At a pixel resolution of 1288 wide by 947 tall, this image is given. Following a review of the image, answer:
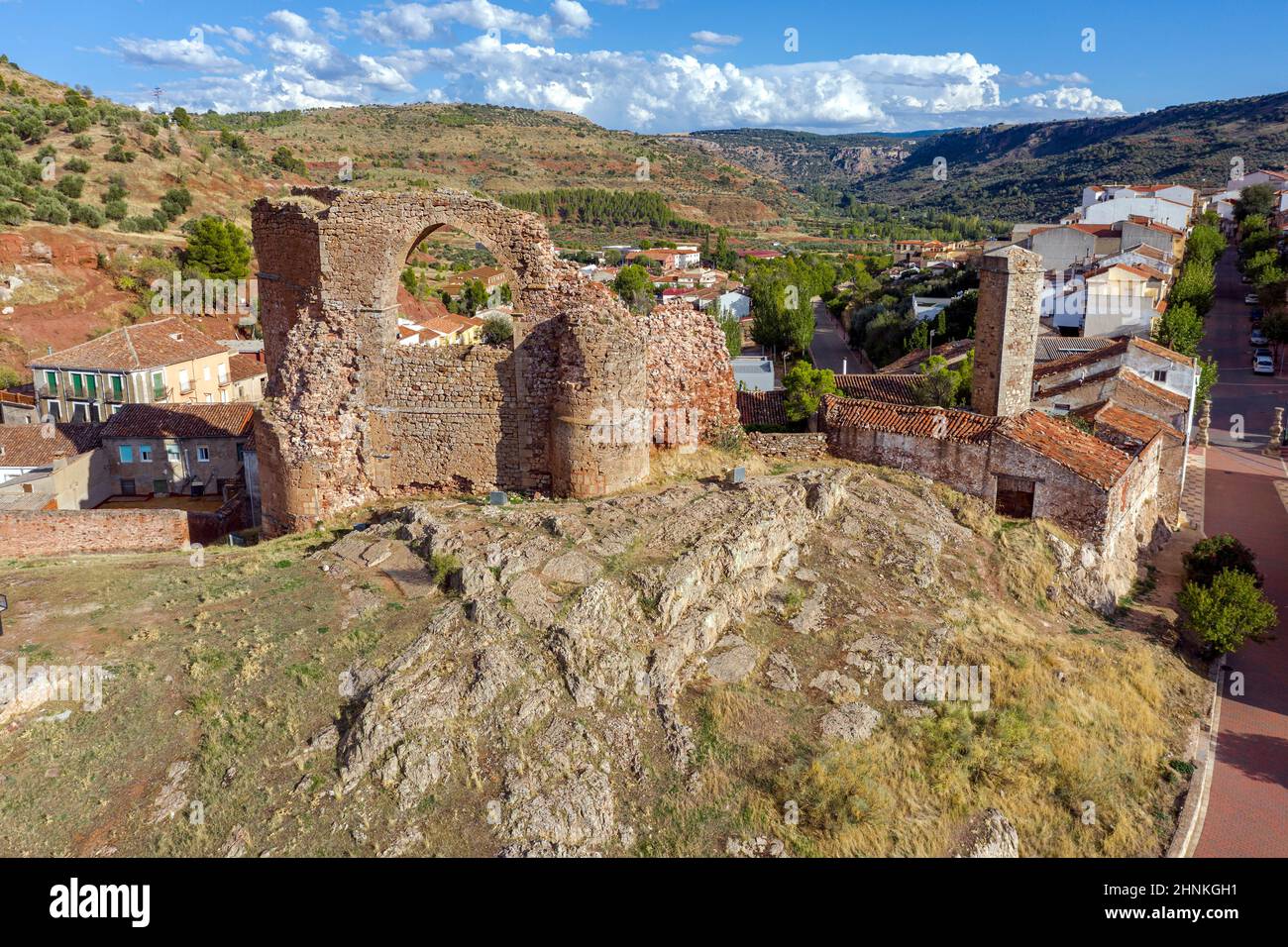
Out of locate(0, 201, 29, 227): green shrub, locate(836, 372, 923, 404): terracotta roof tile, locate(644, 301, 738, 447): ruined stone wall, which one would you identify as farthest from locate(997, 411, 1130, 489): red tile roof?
locate(0, 201, 29, 227): green shrub

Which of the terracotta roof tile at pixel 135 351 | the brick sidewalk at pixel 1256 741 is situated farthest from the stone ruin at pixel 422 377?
the terracotta roof tile at pixel 135 351

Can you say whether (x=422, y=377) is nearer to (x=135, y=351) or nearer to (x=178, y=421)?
(x=178, y=421)

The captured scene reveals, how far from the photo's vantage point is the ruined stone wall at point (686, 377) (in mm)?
15320

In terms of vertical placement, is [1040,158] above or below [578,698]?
above

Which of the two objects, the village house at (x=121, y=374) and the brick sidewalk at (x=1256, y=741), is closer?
the brick sidewalk at (x=1256, y=741)

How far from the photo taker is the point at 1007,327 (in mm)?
17125

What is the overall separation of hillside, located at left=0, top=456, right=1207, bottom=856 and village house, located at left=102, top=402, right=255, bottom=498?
40.6 feet

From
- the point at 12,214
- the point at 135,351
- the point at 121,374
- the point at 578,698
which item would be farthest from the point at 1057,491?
the point at 12,214

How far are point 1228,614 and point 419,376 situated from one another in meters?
14.4

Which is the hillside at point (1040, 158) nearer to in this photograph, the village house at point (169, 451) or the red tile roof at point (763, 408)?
the red tile roof at point (763, 408)

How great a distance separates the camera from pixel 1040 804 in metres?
10.1

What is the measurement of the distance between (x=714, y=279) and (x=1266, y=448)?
46229mm

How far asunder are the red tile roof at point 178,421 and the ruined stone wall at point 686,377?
15062mm

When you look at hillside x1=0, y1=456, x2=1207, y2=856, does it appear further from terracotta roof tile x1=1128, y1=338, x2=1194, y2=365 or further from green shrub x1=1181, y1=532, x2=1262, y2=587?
terracotta roof tile x1=1128, y1=338, x2=1194, y2=365
